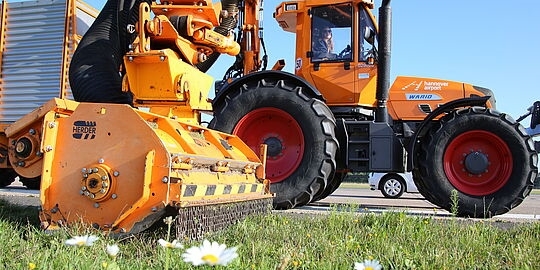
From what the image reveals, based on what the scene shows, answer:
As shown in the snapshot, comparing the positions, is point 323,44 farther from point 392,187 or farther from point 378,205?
point 392,187

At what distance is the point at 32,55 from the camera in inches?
348

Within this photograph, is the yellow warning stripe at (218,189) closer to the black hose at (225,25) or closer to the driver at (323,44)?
the black hose at (225,25)

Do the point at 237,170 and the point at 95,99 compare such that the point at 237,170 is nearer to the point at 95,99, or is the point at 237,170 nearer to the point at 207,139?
the point at 207,139

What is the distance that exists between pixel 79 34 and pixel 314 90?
4.23 meters

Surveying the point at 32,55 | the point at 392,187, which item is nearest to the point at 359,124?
the point at 32,55

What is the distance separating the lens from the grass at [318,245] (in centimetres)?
265

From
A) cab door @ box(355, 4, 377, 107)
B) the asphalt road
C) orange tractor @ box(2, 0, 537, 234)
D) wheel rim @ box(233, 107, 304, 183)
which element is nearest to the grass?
orange tractor @ box(2, 0, 537, 234)

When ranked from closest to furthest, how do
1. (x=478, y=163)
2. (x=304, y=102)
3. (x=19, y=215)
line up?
(x=19, y=215)
(x=478, y=163)
(x=304, y=102)

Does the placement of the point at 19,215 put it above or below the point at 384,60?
below

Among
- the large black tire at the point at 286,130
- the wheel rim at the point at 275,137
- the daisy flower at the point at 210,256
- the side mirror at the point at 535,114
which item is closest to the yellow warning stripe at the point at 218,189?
the large black tire at the point at 286,130

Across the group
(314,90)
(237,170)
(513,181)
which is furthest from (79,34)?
(513,181)

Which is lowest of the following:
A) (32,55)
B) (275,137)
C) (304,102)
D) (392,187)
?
(392,187)

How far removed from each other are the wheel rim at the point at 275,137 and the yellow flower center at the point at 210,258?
17.0 ft

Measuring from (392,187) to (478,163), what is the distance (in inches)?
316
